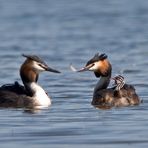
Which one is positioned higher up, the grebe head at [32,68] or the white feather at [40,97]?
the grebe head at [32,68]

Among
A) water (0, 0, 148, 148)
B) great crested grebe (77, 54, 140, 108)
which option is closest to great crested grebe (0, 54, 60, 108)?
water (0, 0, 148, 148)

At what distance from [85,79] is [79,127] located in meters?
6.90

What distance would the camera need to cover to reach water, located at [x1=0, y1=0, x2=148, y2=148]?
1395 centimetres

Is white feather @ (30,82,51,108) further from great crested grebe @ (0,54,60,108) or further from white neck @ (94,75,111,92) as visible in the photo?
white neck @ (94,75,111,92)

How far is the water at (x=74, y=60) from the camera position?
13945 mm

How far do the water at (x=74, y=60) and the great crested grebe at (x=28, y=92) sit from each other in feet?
1.24

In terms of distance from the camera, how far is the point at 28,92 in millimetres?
18016

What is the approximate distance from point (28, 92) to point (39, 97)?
0.95ft

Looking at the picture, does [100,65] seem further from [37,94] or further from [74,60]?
[74,60]

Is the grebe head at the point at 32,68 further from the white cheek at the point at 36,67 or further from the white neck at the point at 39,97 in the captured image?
the white neck at the point at 39,97

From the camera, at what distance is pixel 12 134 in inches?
552

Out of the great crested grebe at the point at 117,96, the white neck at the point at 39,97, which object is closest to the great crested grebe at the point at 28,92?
the white neck at the point at 39,97

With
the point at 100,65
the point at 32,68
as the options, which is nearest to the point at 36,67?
the point at 32,68

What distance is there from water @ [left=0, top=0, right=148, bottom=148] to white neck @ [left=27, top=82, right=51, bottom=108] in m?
0.17
